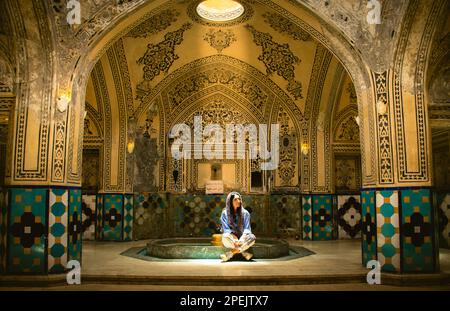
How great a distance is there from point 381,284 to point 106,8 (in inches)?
225

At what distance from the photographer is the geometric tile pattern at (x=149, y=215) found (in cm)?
1086

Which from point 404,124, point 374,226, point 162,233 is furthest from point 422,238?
point 162,233

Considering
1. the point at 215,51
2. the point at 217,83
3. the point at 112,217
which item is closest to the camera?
the point at 112,217

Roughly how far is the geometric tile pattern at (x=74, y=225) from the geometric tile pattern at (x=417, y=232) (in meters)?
4.73

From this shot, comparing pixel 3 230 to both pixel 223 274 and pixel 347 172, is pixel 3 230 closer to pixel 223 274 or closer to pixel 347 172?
pixel 223 274

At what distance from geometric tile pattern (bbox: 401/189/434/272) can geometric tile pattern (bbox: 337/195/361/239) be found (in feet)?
17.6

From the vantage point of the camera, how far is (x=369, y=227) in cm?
645

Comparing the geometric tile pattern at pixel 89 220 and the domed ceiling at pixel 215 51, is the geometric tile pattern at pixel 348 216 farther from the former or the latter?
the geometric tile pattern at pixel 89 220

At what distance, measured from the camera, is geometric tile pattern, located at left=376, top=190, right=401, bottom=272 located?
5.94 metres

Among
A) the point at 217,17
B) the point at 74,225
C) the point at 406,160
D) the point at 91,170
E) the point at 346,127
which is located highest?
the point at 217,17

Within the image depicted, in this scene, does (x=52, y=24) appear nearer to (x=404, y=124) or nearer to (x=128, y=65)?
(x=128, y=65)

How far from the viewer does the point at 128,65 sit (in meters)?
10.3

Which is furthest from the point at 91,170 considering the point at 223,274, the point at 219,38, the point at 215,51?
the point at 223,274

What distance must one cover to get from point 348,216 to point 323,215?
2.98 feet
